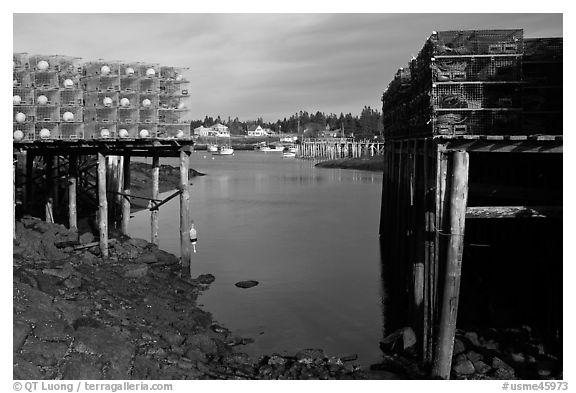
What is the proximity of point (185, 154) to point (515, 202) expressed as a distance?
14374 millimetres

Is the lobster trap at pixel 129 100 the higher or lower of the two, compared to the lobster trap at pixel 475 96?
higher

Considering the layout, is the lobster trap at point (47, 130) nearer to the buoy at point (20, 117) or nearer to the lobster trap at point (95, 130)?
the buoy at point (20, 117)

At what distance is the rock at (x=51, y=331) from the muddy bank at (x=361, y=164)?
9971 centimetres

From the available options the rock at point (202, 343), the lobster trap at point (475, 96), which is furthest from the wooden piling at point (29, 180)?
the lobster trap at point (475, 96)

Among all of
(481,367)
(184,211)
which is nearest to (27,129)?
(184,211)

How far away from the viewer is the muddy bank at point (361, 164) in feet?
376

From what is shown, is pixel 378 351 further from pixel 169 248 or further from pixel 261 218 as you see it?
pixel 261 218

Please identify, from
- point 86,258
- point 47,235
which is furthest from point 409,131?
point 47,235

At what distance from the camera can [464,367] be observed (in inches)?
643

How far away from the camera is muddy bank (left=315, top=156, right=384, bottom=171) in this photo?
376 ft

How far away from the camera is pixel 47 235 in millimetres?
25031

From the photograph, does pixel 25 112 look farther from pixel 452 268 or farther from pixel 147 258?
pixel 452 268

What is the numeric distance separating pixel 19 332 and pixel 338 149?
5718 inches

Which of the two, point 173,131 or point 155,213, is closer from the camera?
point 173,131
